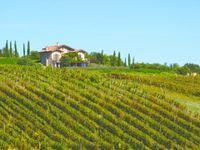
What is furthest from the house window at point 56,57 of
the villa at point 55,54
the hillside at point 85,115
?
the hillside at point 85,115

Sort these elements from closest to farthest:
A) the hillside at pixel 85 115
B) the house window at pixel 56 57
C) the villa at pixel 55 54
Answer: the hillside at pixel 85 115, the villa at pixel 55 54, the house window at pixel 56 57

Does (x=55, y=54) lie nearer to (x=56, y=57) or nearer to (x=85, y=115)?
(x=56, y=57)

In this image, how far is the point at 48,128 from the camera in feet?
100

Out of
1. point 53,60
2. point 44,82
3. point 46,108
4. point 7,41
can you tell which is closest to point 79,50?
point 53,60

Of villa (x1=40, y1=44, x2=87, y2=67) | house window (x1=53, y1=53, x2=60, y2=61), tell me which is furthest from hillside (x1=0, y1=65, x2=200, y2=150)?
house window (x1=53, y1=53, x2=60, y2=61)

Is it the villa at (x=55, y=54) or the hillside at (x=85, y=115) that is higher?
the villa at (x=55, y=54)

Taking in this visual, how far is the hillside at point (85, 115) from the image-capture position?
96.5ft

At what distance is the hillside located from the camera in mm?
29422

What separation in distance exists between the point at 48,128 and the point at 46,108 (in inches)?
148

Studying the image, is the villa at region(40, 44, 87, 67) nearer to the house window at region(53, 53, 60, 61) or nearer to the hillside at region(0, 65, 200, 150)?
the house window at region(53, 53, 60, 61)

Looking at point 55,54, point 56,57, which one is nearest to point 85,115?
point 55,54

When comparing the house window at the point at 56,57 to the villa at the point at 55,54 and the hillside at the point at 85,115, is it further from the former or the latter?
the hillside at the point at 85,115

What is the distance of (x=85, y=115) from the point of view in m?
33.7

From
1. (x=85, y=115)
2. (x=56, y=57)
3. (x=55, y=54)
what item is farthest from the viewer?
(x=56, y=57)
